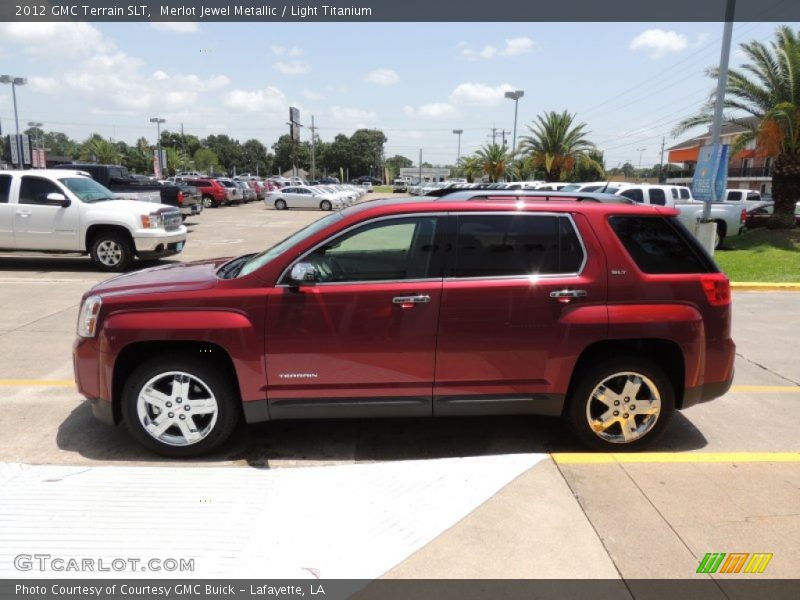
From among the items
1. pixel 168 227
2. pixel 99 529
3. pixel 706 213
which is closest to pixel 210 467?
pixel 99 529

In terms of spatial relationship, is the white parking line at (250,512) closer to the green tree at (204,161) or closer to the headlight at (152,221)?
the headlight at (152,221)

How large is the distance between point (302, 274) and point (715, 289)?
109 inches

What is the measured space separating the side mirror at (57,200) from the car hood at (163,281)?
7734 millimetres

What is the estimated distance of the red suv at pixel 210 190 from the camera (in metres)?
34.9

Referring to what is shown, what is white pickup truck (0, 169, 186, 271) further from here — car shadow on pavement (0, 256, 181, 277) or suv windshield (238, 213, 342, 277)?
suv windshield (238, 213, 342, 277)

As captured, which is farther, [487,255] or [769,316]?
[769,316]

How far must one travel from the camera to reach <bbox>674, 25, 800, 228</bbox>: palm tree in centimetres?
1617

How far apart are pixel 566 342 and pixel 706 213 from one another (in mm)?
11263

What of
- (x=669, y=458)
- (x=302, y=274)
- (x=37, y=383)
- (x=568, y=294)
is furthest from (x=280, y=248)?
(x=669, y=458)

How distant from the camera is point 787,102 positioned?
1597 centimetres

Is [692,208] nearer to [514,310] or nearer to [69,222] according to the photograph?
[514,310]

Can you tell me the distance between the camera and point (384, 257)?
166 inches

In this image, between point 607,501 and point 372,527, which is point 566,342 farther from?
point 372,527

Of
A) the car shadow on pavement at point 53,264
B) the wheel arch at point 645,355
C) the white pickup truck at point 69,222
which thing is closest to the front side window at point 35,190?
the white pickup truck at point 69,222
